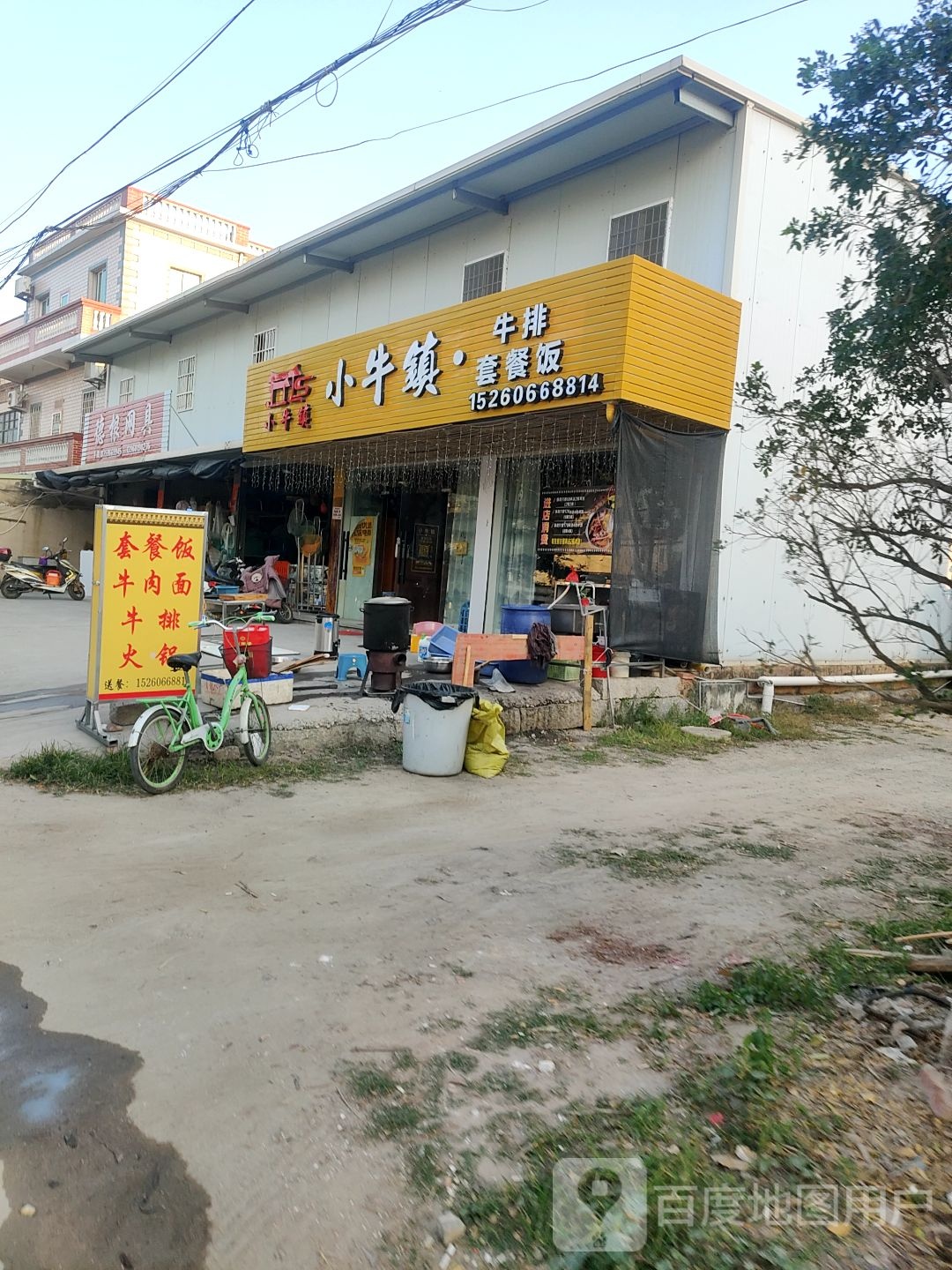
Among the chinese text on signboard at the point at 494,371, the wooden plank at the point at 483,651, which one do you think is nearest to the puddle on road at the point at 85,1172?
the wooden plank at the point at 483,651

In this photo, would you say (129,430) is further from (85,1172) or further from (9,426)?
(85,1172)

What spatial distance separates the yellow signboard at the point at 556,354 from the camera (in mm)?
8984

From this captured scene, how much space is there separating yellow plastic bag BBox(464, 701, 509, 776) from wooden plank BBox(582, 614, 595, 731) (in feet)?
5.76

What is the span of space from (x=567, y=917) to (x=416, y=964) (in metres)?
0.97

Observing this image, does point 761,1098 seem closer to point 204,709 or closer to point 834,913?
point 834,913

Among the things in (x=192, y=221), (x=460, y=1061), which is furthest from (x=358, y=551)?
(x=192, y=221)

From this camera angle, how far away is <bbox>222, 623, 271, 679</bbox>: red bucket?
7.16 metres

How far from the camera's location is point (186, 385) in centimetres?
2061

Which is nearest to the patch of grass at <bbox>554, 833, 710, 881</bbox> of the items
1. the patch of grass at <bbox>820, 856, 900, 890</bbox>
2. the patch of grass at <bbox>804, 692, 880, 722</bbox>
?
the patch of grass at <bbox>820, 856, 900, 890</bbox>

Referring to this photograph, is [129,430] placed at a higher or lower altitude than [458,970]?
higher

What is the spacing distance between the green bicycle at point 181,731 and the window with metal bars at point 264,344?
39.9 feet

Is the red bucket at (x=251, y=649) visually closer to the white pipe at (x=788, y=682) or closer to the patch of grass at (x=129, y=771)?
the patch of grass at (x=129, y=771)

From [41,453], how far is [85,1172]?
29.0 metres

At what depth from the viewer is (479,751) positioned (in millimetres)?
7562
